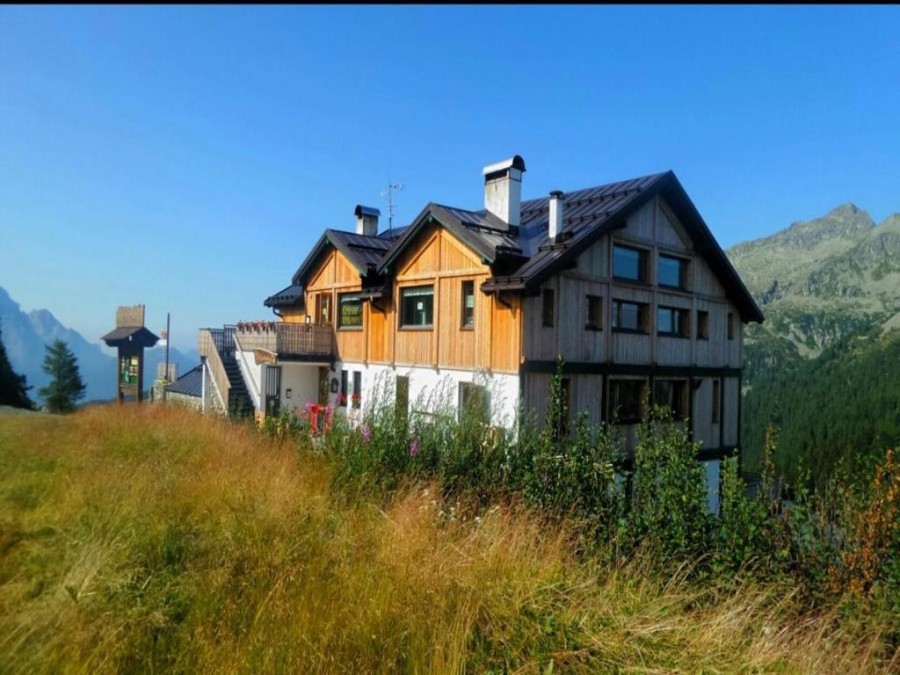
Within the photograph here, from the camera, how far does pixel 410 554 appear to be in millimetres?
4980

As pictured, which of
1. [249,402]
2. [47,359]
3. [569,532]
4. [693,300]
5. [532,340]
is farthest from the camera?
[47,359]

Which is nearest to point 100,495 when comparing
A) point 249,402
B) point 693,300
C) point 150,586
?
point 150,586

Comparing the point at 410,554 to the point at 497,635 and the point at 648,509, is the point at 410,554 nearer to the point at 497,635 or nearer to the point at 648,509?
the point at 497,635

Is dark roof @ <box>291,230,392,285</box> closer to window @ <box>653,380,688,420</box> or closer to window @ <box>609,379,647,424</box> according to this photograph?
window @ <box>609,379,647,424</box>

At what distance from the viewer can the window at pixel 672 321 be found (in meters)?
19.6

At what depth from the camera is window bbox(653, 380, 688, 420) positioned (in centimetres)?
1994

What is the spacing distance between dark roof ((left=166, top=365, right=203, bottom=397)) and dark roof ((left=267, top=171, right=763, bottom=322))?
11.2 meters

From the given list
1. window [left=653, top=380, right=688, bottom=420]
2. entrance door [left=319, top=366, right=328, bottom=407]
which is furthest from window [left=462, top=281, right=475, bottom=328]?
entrance door [left=319, top=366, right=328, bottom=407]

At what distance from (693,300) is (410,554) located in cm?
1838

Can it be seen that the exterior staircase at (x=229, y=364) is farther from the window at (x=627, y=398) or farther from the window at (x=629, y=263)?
the window at (x=629, y=263)

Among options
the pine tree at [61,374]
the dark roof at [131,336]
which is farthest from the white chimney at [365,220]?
the pine tree at [61,374]

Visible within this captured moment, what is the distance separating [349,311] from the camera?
22.7 meters

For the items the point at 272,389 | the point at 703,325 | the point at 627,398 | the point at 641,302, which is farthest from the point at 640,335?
the point at 272,389

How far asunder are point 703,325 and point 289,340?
51.1ft
